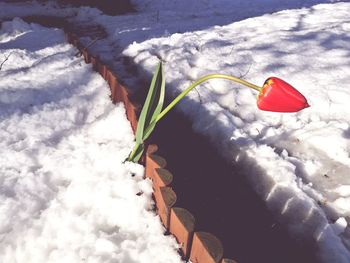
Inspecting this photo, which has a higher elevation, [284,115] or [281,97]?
[281,97]

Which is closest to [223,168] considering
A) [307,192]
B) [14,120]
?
[307,192]

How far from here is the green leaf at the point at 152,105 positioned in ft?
5.92

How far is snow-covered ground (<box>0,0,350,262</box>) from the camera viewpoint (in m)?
1.88

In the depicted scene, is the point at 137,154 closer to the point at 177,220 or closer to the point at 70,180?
the point at 70,180

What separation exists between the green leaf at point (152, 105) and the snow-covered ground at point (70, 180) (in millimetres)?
270

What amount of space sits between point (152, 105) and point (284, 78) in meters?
1.61

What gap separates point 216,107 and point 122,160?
905 millimetres

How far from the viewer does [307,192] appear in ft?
6.28

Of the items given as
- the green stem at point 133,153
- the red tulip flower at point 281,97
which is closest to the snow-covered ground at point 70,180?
the green stem at point 133,153

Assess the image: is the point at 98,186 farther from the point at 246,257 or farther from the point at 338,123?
the point at 338,123

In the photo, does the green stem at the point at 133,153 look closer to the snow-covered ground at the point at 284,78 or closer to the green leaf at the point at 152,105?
the green leaf at the point at 152,105

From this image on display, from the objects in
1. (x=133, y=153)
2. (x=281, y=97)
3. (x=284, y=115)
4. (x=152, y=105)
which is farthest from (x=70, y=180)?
(x=284, y=115)

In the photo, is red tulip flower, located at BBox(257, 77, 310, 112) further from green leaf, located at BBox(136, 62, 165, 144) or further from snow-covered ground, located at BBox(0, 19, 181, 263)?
snow-covered ground, located at BBox(0, 19, 181, 263)

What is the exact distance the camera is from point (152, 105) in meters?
1.85
